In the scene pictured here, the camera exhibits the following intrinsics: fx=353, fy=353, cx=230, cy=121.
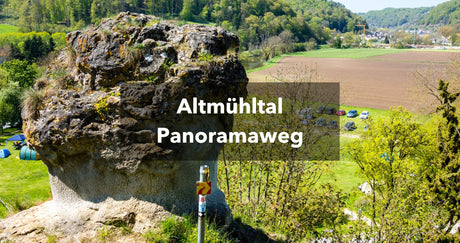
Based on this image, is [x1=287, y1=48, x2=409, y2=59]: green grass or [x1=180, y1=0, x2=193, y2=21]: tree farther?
[x1=180, y1=0, x2=193, y2=21]: tree

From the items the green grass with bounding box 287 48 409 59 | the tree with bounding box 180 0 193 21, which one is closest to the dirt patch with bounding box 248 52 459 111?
the green grass with bounding box 287 48 409 59

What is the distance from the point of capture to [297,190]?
49.6ft

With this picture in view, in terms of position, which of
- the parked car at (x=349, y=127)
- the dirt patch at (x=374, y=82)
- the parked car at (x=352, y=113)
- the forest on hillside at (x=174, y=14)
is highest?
the forest on hillside at (x=174, y=14)

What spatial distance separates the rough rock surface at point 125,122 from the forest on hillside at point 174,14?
10559 cm

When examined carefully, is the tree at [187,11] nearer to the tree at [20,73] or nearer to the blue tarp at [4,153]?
the tree at [20,73]

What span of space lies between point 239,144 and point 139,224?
730 cm

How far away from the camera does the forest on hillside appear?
4744 inches

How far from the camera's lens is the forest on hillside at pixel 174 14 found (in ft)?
395

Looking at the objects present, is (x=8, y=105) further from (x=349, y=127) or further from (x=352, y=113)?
(x=352, y=113)

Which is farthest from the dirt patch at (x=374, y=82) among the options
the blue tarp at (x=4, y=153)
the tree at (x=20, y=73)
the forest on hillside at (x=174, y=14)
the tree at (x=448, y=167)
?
the forest on hillside at (x=174, y=14)

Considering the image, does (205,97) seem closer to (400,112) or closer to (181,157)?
(181,157)

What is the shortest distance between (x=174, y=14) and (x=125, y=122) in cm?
14432

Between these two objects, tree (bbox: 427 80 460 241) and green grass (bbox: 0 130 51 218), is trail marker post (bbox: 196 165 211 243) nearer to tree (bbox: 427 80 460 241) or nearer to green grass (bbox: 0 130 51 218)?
tree (bbox: 427 80 460 241)

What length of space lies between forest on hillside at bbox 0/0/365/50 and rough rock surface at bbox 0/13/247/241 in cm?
10559
